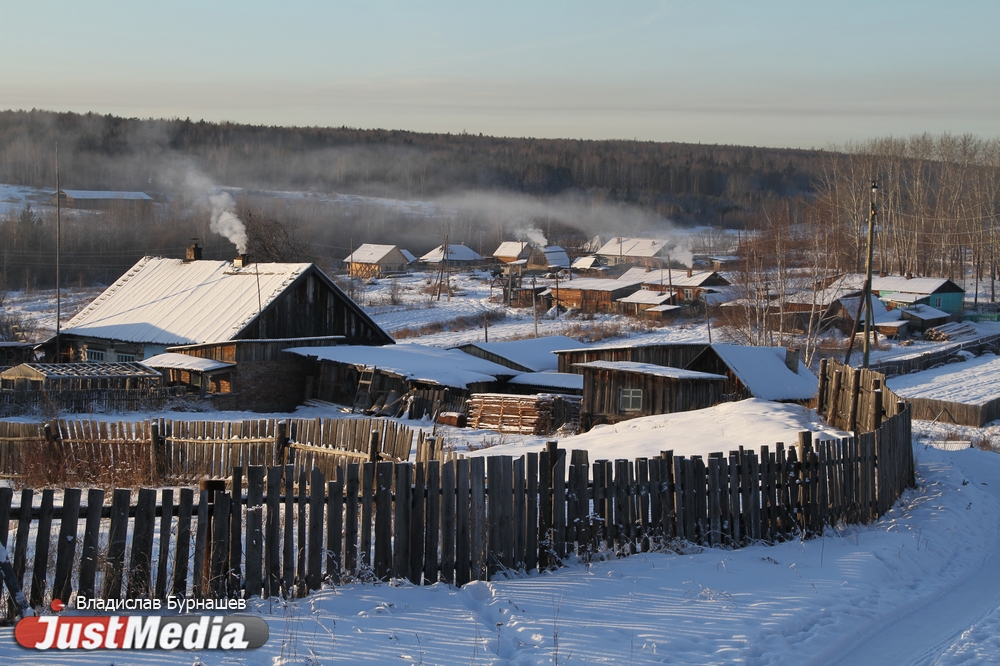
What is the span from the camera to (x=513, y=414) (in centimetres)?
2495

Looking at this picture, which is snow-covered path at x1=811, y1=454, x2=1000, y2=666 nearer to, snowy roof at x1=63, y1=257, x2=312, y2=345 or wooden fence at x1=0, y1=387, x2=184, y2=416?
wooden fence at x1=0, y1=387, x2=184, y2=416

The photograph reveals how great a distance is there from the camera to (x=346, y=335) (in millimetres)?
34375

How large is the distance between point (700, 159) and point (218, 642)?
201 metres

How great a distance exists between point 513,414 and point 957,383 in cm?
2880

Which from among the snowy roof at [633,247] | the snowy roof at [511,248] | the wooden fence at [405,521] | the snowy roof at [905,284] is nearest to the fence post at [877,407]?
the wooden fence at [405,521]

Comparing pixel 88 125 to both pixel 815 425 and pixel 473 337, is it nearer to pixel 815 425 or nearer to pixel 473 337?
pixel 473 337

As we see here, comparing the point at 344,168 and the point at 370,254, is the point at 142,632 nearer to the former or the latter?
the point at 370,254

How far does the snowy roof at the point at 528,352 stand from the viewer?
34.8 m

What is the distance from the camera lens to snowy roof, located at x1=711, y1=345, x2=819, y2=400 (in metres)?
26.3

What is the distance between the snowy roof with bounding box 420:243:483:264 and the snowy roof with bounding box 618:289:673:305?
3800 centimetres

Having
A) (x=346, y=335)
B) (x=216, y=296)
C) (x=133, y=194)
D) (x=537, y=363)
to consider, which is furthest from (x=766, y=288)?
(x=133, y=194)

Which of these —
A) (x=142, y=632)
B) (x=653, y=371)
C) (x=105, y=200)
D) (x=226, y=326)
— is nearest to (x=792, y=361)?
(x=653, y=371)

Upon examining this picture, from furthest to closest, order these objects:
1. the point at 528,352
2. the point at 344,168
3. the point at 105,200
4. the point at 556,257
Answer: the point at 344,168 < the point at 105,200 < the point at 556,257 < the point at 528,352

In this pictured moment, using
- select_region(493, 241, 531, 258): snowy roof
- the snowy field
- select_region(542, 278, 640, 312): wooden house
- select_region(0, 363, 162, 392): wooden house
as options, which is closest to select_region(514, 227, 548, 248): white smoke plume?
select_region(493, 241, 531, 258): snowy roof
